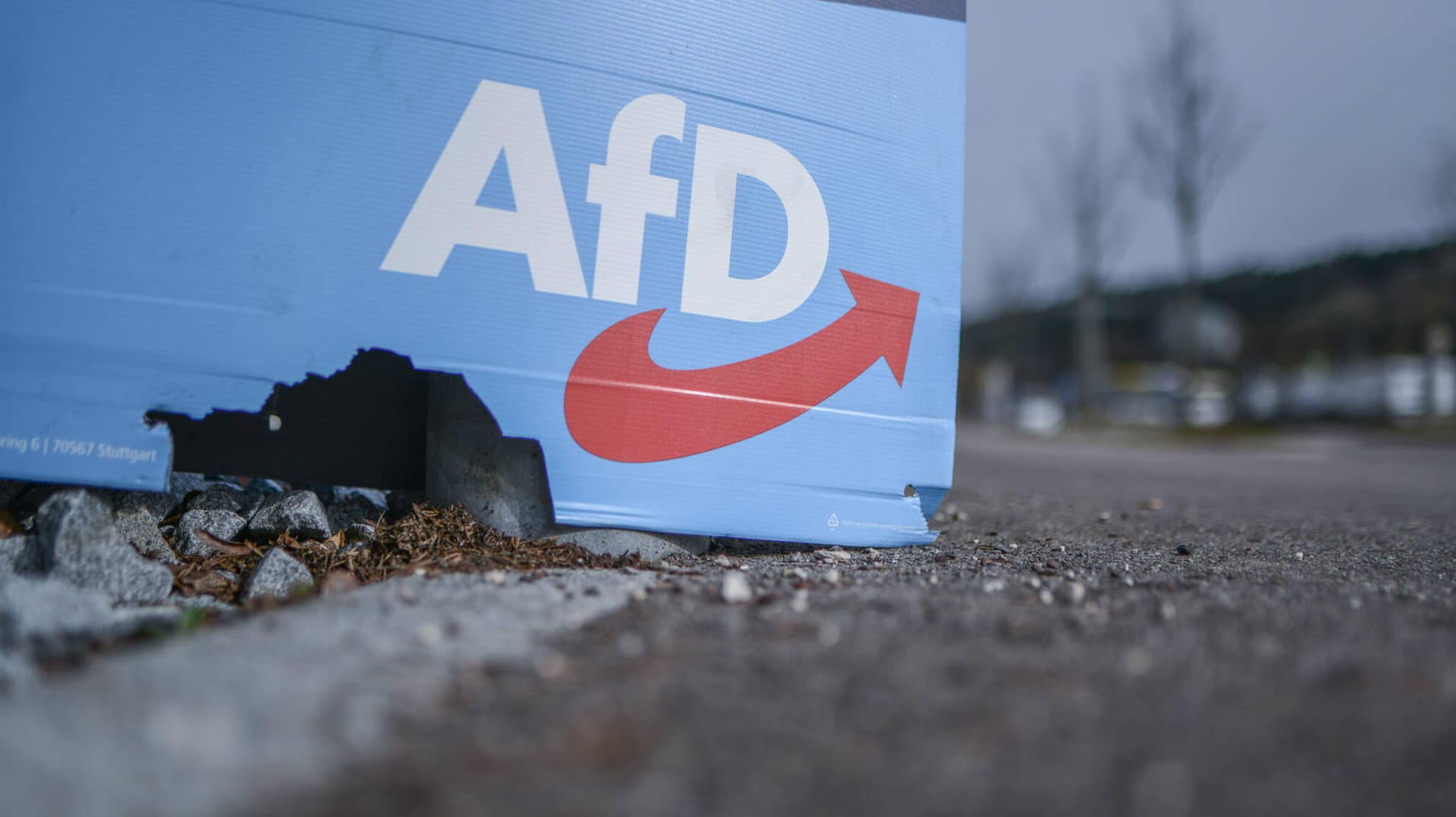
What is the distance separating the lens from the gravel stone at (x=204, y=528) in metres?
2.79

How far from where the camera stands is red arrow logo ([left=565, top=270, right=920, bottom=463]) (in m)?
2.92

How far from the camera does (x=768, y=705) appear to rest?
1565 millimetres

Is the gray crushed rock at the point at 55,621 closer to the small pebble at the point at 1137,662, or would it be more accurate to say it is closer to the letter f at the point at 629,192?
the letter f at the point at 629,192

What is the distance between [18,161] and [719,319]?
7.09 feet

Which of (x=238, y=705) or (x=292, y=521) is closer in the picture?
(x=238, y=705)

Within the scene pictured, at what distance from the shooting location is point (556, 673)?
1696 mm

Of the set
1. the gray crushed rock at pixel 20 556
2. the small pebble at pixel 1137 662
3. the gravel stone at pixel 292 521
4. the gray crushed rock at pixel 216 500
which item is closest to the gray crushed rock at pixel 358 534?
the gravel stone at pixel 292 521

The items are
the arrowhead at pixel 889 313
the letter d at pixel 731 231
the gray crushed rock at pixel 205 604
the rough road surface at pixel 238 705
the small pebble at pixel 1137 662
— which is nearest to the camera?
the rough road surface at pixel 238 705

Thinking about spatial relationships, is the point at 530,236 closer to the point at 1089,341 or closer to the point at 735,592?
the point at 735,592

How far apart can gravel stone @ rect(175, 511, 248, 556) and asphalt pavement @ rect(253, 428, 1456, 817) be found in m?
1.45

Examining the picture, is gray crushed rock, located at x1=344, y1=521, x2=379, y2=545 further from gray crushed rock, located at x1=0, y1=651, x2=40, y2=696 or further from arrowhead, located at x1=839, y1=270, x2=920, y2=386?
arrowhead, located at x1=839, y1=270, x2=920, y2=386

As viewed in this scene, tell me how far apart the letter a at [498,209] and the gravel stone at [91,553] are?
1.07m

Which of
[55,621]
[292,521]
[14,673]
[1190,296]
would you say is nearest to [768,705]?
[14,673]

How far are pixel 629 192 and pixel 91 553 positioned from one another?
1.90 meters
